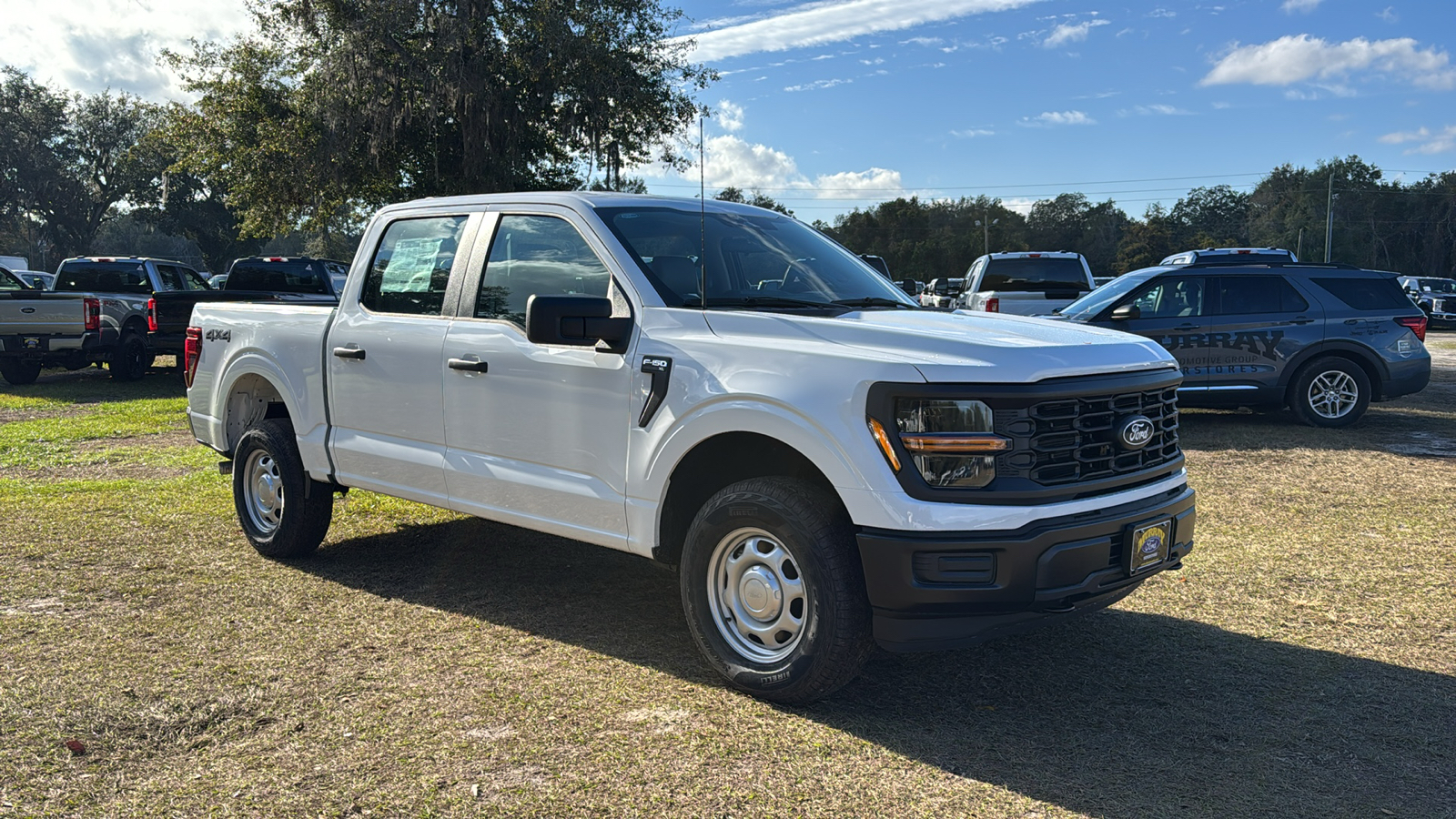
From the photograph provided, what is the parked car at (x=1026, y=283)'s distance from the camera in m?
14.8

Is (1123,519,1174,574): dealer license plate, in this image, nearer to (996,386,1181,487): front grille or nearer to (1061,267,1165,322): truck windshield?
(996,386,1181,487): front grille

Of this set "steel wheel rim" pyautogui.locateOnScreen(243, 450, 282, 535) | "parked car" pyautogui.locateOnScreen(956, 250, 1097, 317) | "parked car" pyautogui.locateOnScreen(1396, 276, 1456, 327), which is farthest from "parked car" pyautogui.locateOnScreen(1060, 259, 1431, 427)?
"parked car" pyautogui.locateOnScreen(1396, 276, 1456, 327)

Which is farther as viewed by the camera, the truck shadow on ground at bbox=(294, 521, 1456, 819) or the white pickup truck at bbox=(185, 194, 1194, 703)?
the white pickup truck at bbox=(185, 194, 1194, 703)

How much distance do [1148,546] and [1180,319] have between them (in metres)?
8.73

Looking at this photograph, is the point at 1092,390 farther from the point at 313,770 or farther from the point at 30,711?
the point at 30,711

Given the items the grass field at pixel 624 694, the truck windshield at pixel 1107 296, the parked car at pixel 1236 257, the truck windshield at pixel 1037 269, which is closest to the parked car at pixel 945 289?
the truck windshield at pixel 1037 269

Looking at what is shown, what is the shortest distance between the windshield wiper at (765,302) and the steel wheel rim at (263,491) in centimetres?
310

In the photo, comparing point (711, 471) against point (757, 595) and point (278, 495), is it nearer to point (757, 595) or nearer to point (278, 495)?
point (757, 595)

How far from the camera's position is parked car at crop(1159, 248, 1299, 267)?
42.5 feet

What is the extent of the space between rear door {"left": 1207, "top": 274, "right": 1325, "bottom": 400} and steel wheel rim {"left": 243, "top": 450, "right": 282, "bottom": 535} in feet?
31.5

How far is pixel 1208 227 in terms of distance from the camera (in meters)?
111

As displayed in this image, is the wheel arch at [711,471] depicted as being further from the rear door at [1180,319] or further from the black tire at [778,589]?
the rear door at [1180,319]

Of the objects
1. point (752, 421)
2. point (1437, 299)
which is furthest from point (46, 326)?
point (1437, 299)

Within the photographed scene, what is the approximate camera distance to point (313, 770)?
361cm
